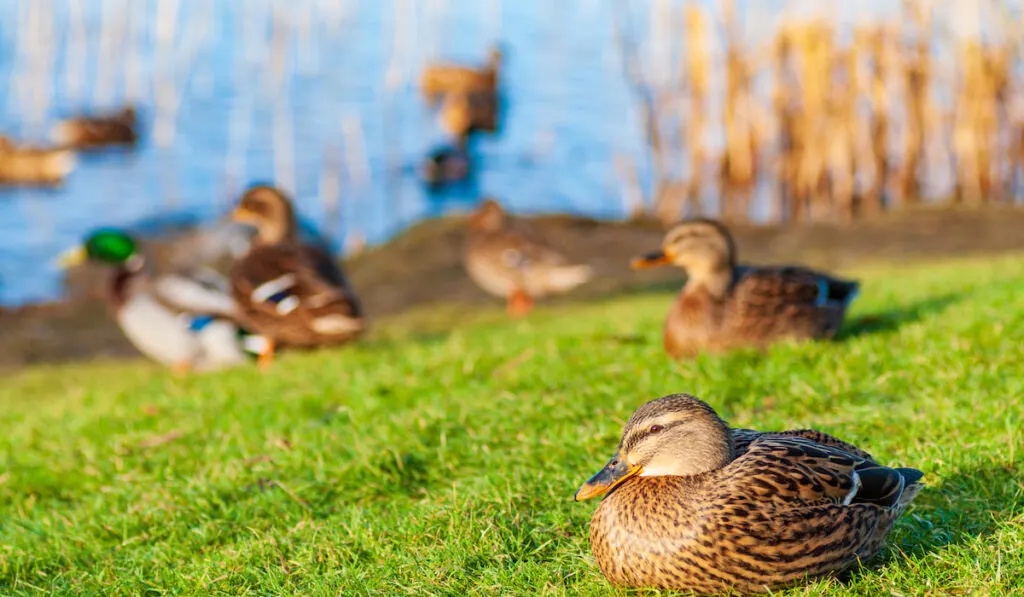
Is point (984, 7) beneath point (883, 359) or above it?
above

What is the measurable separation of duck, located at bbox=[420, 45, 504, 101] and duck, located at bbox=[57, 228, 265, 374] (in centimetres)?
2589

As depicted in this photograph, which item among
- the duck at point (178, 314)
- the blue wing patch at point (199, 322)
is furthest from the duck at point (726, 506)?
the blue wing patch at point (199, 322)

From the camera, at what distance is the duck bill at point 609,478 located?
3.38 m

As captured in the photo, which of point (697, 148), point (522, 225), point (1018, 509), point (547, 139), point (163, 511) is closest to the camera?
point (1018, 509)

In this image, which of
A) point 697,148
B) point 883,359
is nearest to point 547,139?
point 697,148

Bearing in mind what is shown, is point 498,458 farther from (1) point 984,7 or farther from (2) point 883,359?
(1) point 984,7

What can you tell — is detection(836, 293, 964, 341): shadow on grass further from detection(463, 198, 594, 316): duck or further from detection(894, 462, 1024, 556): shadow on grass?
detection(463, 198, 594, 316): duck

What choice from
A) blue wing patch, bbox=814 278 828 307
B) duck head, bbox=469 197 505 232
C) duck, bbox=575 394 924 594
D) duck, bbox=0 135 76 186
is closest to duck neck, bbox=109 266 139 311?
duck head, bbox=469 197 505 232

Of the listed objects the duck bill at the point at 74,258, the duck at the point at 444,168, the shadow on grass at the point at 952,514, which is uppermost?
the shadow on grass at the point at 952,514

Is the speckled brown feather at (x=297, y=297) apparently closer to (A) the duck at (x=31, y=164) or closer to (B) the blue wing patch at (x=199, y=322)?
(B) the blue wing patch at (x=199, y=322)

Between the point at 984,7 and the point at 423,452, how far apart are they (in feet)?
44.3

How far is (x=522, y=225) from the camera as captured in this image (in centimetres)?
1199

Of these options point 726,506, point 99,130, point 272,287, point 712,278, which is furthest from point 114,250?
point 99,130

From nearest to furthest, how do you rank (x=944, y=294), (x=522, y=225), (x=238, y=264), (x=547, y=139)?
(x=944, y=294)
(x=238, y=264)
(x=522, y=225)
(x=547, y=139)
